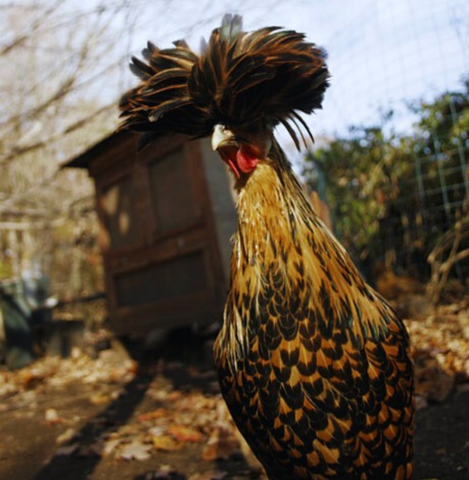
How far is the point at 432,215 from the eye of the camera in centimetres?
669

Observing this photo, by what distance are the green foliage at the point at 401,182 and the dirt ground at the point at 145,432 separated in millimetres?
3350

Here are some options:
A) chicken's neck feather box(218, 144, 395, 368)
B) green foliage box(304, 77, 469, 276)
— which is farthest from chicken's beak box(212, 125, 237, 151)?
green foliage box(304, 77, 469, 276)

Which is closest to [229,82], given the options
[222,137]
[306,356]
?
[222,137]

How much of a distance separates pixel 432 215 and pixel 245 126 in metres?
5.74

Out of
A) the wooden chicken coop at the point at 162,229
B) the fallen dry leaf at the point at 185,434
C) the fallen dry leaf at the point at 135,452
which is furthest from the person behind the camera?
the wooden chicken coop at the point at 162,229

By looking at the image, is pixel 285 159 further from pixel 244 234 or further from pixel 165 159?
pixel 165 159

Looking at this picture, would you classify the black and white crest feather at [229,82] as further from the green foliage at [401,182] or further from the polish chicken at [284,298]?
the green foliage at [401,182]

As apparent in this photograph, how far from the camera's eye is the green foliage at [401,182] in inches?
256

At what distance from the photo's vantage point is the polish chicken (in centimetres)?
158

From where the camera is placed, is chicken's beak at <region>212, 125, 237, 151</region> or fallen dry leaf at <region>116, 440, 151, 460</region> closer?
chicken's beak at <region>212, 125, 237, 151</region>

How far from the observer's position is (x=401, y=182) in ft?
23.1

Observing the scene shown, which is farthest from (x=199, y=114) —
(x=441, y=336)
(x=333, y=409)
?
(x=441, y=336)

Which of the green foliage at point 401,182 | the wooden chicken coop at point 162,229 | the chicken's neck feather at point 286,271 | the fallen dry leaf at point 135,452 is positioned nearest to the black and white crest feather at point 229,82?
the chicken's neck feather at point 286,271

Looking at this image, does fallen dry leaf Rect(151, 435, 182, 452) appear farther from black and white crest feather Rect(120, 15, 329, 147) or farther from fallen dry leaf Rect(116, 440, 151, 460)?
black and white crest feather Rect(120, 15, 329, 147)
